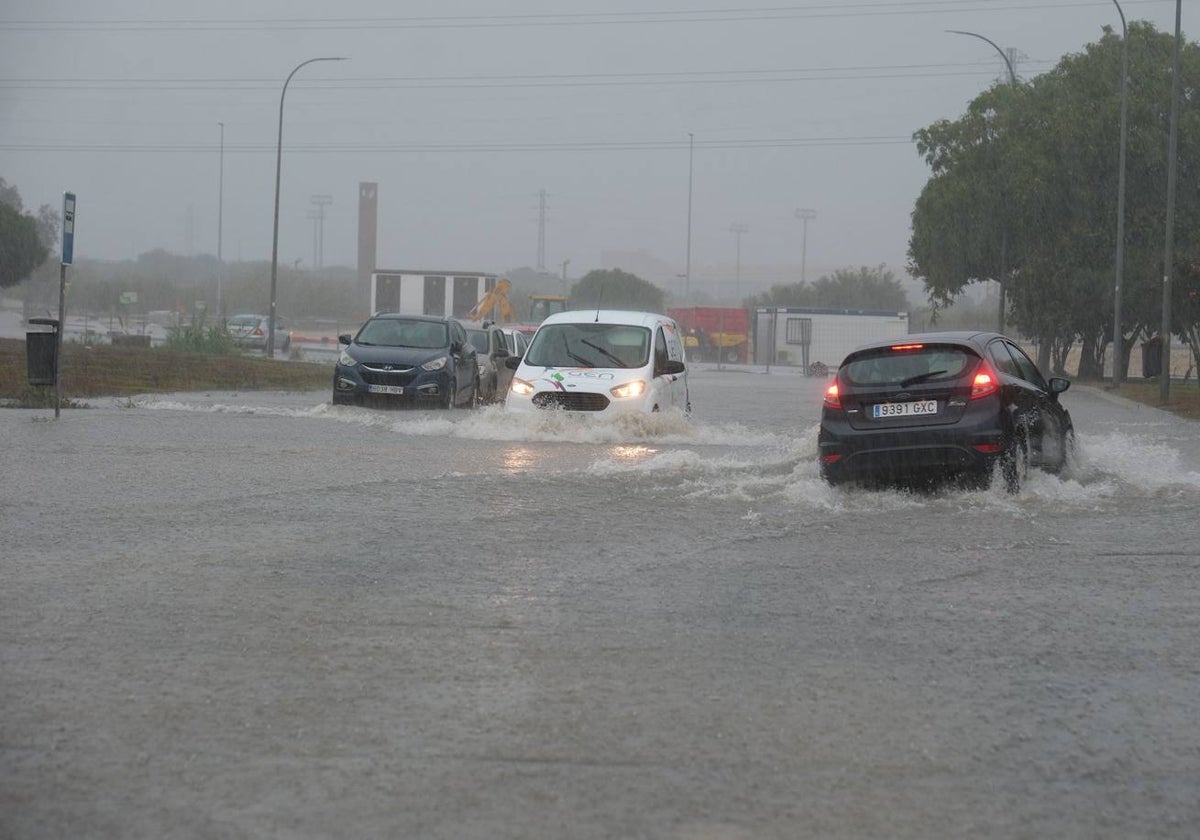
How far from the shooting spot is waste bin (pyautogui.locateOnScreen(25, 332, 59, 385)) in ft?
70.2

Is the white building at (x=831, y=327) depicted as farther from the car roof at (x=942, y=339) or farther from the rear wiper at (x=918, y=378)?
the rear wiper at (x=918, y=378)

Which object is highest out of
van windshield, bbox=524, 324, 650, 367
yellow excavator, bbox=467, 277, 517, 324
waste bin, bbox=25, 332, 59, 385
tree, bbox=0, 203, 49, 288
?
tree, bbox=0, 203, 49, 288

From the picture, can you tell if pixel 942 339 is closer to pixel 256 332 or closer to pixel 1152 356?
pixel 1152 356

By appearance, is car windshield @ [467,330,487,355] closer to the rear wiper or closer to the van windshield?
the van windshield

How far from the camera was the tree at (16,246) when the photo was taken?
7344 cm

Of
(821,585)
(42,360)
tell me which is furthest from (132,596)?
(42,360)

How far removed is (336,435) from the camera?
65.0 ft

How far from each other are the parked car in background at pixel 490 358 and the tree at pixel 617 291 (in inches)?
3294

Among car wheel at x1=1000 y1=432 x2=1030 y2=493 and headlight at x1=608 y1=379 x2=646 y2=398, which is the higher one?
headlight at x1=608 y1=379 x2=646 y2=398

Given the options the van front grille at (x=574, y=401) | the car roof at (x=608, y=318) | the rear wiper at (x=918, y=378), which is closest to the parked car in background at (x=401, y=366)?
the car roof at (x=608, y=318)

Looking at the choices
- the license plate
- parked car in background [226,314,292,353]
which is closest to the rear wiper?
the license plate

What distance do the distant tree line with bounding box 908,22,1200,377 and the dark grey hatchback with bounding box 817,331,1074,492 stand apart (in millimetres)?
38083

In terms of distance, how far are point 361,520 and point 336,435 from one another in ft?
28.5

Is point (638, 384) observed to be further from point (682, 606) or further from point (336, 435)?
point (682, 606)
